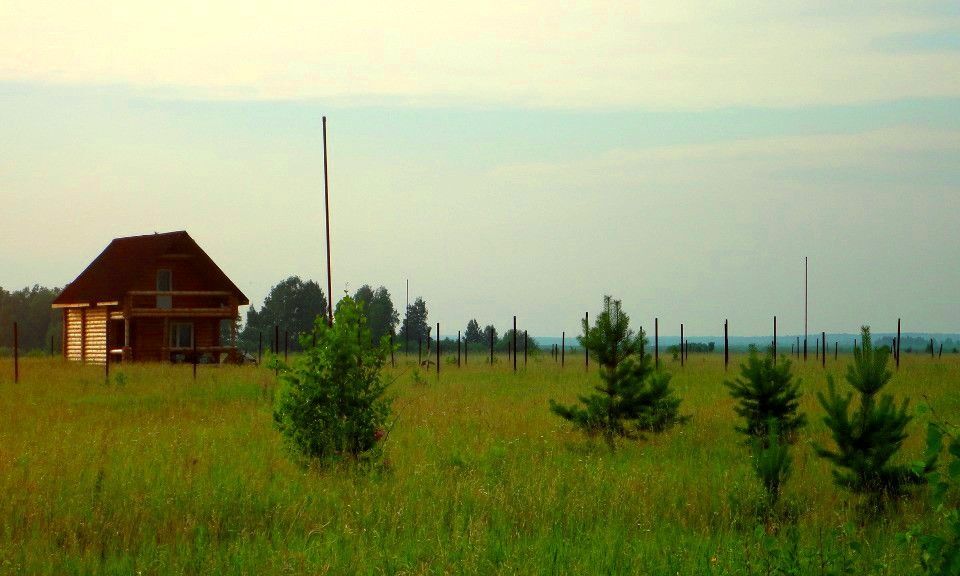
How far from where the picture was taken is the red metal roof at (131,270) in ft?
145

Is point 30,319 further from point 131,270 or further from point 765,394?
point 765,394

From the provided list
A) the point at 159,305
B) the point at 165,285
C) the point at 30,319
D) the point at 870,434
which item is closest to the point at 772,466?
the point at 870,434

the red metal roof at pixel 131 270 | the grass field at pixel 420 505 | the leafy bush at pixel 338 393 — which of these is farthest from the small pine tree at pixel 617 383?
the red metal roof at pixel 131 270

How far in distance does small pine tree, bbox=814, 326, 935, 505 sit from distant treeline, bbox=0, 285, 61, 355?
85812 millimetres

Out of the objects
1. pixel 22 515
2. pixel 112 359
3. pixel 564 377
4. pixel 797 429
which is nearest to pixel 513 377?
pixel 564 377

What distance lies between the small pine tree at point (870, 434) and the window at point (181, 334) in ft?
123

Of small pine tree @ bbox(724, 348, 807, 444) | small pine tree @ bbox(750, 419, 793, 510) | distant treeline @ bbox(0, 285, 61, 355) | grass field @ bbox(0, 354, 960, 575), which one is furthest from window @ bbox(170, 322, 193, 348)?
distant treeline @ bbox(0, 285, 61, 355)

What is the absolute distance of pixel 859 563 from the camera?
336 inches

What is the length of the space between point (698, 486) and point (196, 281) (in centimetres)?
3702

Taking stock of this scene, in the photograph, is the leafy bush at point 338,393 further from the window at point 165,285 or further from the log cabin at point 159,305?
the window at point 165,285

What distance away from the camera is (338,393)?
41.9ft

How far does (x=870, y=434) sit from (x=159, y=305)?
124 feet

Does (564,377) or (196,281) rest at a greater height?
(196,281)

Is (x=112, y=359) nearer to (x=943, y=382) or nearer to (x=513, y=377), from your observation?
(x=513, y=377)
